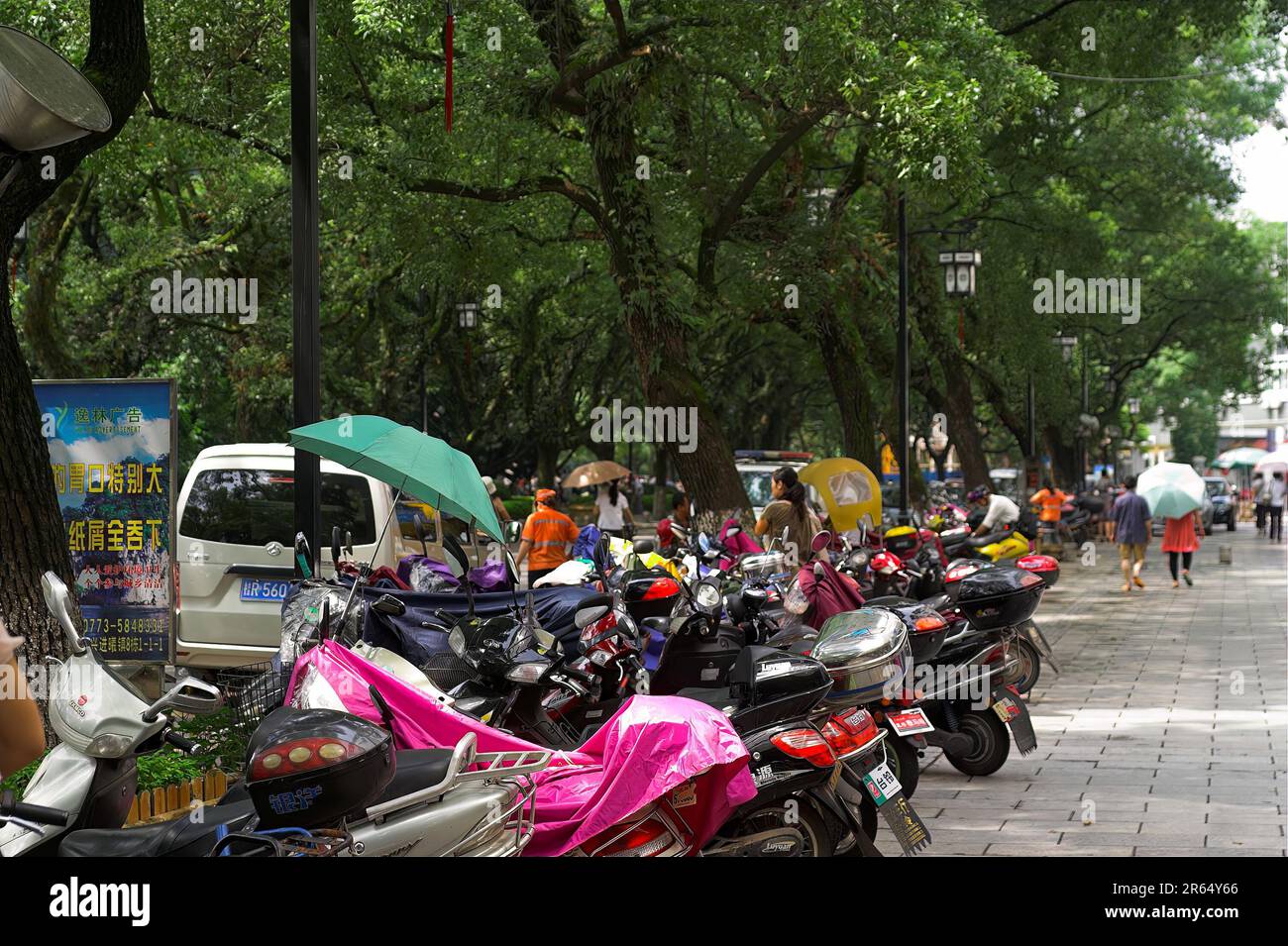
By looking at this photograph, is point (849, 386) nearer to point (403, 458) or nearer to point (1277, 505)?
point (403, 458)

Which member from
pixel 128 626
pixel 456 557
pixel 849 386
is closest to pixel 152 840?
pixel 456 557

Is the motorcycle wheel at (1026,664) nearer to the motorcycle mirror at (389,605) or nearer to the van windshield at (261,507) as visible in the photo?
the motorcycle mirror at (389,605)

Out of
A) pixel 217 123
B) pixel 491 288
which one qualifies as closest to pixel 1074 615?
pixel 491 288

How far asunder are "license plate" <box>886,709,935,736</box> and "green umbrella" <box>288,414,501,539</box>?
223 centimetres

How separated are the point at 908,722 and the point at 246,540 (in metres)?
6.14

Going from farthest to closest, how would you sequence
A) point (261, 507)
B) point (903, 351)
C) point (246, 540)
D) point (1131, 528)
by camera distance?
point (1131, 528)
point (903, 351)
point (261, 507)
point (246, 540)

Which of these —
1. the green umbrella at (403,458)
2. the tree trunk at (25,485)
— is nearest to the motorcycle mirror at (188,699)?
the green umbrella at (403,458)

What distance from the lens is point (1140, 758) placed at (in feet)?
31.2

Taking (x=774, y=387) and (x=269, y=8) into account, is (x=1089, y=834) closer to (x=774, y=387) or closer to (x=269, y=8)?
(x=269, y=8)

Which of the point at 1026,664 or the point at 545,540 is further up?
the point at 545,540

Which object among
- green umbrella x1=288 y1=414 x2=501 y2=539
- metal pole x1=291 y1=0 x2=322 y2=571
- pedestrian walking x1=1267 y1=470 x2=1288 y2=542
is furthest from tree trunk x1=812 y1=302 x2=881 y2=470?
pedestrian walking x1=1267 y1=470 x2=1288 y2=542

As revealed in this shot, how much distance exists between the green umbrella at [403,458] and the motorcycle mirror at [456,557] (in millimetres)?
349

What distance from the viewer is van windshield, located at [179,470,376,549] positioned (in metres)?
11.7

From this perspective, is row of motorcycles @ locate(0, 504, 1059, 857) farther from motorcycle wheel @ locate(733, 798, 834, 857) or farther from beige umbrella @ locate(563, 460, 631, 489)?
beige umbrella @ locate(563, 460, 631, 489)
